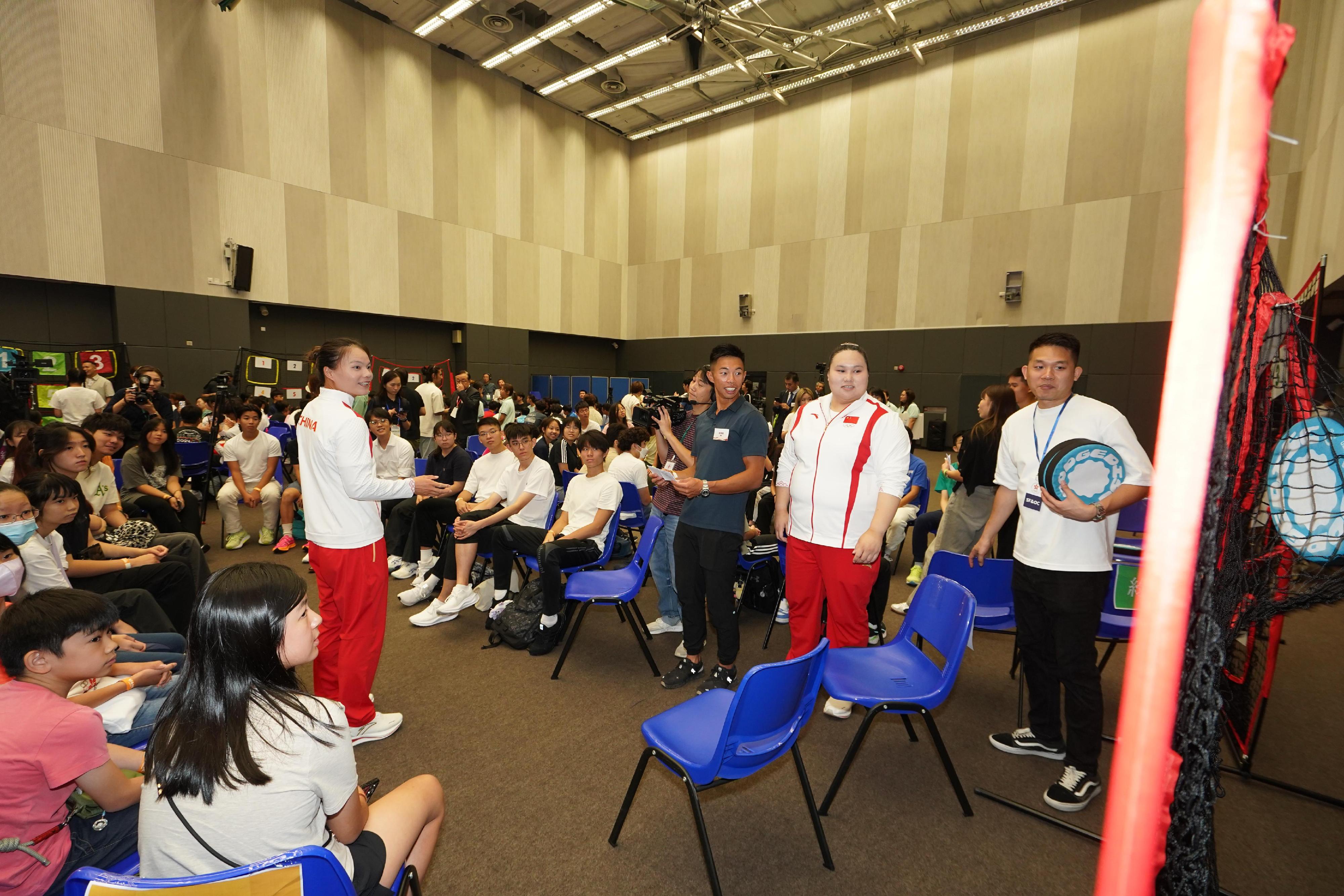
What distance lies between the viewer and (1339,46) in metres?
Answer: 5.67

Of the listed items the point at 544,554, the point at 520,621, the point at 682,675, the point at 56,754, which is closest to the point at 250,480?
the point at 520,621

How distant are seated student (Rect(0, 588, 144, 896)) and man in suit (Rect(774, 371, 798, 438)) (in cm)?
692

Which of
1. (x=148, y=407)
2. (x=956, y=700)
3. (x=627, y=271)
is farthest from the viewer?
(x=627, y=271)

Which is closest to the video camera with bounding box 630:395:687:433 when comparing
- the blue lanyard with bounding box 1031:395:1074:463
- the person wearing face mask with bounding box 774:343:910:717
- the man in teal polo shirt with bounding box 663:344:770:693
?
the man in teal polo shirt with bounding box 663:344:770:693

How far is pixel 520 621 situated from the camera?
3.76 metres

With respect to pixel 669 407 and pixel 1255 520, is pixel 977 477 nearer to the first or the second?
pixel 669 407

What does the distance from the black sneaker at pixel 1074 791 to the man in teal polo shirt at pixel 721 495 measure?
135 centimetres

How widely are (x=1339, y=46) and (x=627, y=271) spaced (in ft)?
43.6

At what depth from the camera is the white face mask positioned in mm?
2174

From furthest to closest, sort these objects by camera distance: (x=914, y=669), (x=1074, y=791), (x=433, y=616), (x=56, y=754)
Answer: (x=433, y=616), (x=914, y=669), (x=1074, y=791), (x=56, y=754)

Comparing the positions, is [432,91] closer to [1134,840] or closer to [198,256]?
[198,256]

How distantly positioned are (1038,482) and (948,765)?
1.08 m

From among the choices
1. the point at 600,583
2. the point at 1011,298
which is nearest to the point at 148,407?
the point at 600,583

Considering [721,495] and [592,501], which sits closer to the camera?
[721,495]
